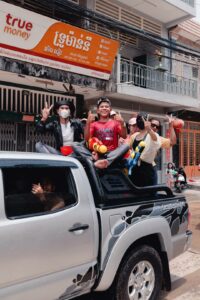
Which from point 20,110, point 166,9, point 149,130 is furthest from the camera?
point 166,9

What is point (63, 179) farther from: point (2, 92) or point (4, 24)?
point (2, 92)

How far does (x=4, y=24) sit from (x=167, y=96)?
21.8 feet

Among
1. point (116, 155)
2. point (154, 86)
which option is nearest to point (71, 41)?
point (154, 86)

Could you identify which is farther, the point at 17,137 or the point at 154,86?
the point at 154,86

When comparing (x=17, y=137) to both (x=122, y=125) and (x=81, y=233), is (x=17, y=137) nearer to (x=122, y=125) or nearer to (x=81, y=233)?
(x=122, y=125)

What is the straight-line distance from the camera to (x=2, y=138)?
961 cm

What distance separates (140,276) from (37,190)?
4.12 feet

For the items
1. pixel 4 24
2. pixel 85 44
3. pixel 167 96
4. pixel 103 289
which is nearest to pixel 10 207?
pixel 103 289

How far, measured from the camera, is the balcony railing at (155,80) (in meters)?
11.6

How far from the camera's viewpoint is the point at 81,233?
2512 mm

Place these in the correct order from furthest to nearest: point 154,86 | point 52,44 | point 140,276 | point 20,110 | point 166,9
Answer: point 166,9 < point 154,86 < point 20,110 < point 52,44 < point 140,276

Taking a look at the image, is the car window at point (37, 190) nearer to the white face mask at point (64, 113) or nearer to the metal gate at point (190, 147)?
the white face mask at point (64, 113)

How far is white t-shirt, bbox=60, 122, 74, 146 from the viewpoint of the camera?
4.11 m

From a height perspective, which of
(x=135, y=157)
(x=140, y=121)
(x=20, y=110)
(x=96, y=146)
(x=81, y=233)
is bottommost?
(x=81, y=233)
